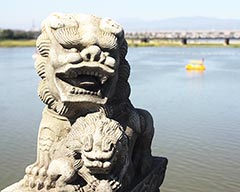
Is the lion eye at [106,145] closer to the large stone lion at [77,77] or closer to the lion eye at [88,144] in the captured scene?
the lion eye at [88,144]

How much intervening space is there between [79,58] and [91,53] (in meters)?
0.07

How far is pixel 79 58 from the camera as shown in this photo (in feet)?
7.92

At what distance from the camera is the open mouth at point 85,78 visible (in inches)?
95.7

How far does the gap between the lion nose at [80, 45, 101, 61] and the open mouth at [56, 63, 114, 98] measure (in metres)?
0.03

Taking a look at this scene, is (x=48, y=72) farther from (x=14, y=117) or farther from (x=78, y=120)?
(x=14, y=117)

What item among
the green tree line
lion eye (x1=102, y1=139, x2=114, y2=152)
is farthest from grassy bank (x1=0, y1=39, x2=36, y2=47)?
lion eye (x1=102, y1=139, x2=114, y2=152)

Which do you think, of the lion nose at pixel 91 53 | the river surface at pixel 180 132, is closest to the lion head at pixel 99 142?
the lion nose at pixel 91 53

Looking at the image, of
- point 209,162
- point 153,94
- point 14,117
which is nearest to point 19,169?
point 209,162

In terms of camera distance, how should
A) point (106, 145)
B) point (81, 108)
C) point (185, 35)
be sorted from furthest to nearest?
point (185, 35)
point (81, 108)
point (106, 145)

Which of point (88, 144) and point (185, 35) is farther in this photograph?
point (185, 35)

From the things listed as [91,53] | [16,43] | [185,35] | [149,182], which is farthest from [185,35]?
[91,53]

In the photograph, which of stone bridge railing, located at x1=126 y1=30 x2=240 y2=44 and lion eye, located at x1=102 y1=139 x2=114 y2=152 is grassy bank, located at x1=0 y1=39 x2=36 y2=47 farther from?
lion eye, located at x1=102 y1=139 x2=114 y2=152

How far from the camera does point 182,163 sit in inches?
251

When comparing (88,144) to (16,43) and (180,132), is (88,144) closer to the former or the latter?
(180,132)
